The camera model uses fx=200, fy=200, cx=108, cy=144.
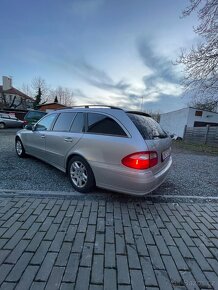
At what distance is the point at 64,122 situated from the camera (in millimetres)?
4637

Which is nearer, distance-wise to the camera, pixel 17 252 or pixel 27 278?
pixel 27 278

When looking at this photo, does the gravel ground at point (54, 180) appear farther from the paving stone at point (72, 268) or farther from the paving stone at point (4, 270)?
the paving stone at point (4, 270)

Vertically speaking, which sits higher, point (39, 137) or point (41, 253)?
point (39, 137)

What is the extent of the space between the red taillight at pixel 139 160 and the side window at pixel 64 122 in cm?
183

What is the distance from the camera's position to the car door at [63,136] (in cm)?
414

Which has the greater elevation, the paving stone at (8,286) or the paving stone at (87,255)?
the paving stone at (87,255)

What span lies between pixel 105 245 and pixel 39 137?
12.2 ft

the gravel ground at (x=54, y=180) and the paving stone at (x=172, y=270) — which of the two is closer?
the paving stone at (x=172, y=270)

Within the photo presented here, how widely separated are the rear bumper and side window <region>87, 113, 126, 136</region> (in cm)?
60

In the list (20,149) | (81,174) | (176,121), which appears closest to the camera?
(81,174)

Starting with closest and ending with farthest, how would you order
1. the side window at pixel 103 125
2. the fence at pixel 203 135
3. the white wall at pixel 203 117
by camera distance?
the side window at pixel 103 125 → the fence at pixel 203 135 → the white wall at pixel 203 117

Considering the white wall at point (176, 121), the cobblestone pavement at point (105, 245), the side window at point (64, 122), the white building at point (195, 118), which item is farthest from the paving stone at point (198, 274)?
the white wall at point (176, 121)

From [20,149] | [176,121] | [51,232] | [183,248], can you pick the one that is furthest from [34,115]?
[176,121]

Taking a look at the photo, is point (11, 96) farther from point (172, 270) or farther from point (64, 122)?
point (172, 270)
